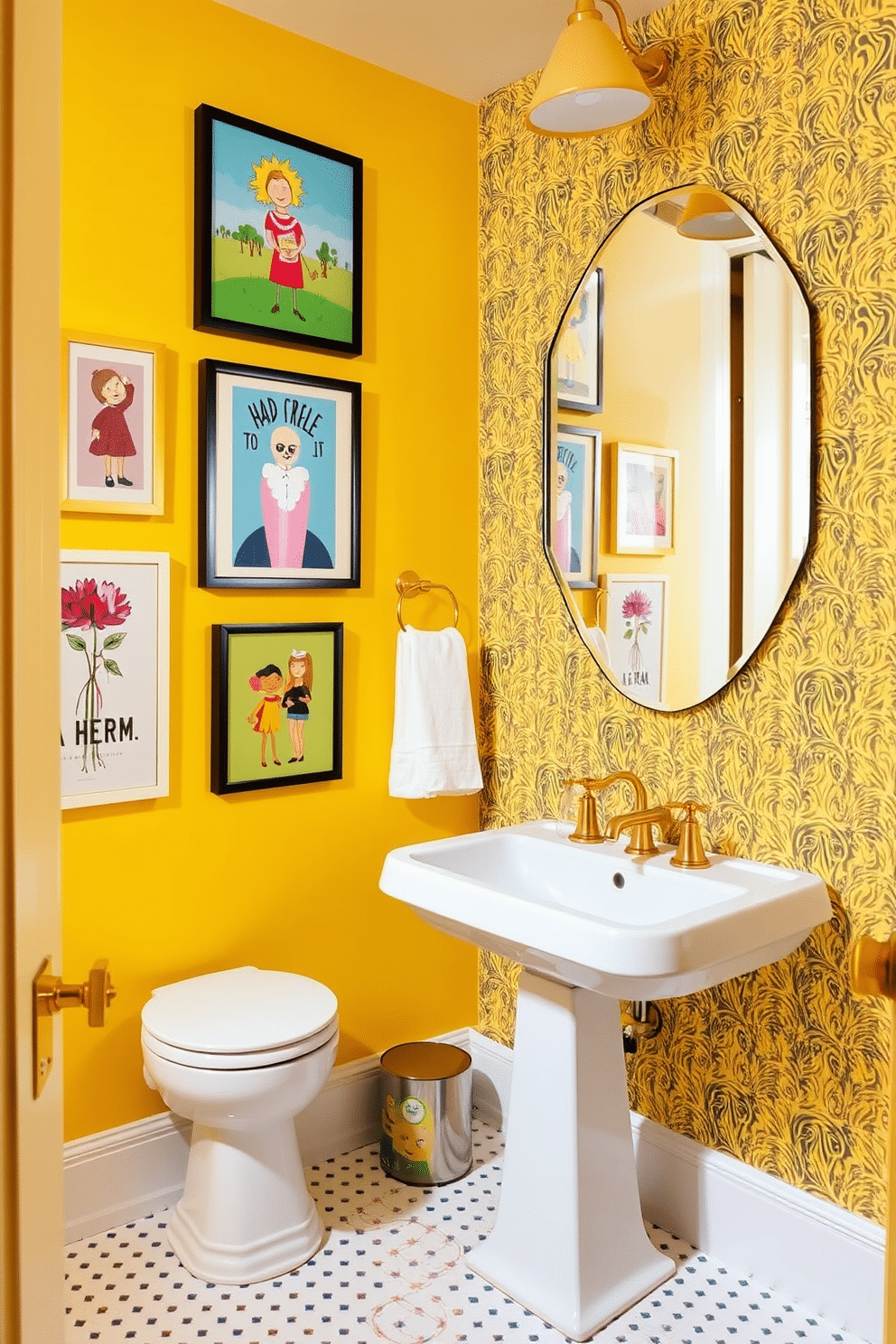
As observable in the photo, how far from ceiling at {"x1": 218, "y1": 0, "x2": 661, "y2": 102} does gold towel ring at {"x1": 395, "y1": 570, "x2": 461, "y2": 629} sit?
1190mm

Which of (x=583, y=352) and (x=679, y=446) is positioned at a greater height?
(x=583, y=352)

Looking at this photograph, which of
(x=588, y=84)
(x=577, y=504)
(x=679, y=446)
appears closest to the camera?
(x=588, y=84)

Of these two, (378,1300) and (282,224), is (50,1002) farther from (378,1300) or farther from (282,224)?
(282,224)

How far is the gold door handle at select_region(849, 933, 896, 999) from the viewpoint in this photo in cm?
79

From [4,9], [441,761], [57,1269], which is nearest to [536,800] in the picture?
[441,761]

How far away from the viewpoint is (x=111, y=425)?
6.89 feet

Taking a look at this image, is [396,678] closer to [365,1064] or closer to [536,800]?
[536,800]

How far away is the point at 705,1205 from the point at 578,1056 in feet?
1.73

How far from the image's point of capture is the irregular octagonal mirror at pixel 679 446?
79.4 inches

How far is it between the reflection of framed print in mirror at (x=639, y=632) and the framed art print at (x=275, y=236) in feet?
2.74

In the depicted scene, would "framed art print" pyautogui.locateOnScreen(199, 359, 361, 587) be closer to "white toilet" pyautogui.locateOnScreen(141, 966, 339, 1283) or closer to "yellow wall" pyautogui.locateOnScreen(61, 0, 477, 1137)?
"yellow wall" pyautogui.locateOnScreen(61, 0, 477, 1137)

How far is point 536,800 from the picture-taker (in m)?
2.60

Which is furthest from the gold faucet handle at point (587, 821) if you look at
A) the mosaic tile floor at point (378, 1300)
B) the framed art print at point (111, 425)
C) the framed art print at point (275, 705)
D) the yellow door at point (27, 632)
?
the yellow door at point (27, 632)

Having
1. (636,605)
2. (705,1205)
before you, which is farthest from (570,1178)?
(636,605)
